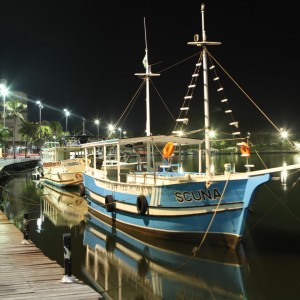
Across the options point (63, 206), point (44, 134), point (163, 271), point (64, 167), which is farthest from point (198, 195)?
point (44, 134)

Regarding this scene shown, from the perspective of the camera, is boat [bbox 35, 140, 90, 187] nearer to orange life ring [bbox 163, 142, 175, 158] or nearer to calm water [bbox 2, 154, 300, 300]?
calm water [bbox 2, 154, 300, 300]

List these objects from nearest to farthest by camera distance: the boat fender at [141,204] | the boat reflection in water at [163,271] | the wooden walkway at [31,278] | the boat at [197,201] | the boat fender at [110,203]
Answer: the wooden walkway at [31,278] → the boat reflection in water at [163,271] → the boat at [197,201] → the boat fender at [141,204] → the boat fender at [110,203]

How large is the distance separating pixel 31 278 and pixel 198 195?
674cm

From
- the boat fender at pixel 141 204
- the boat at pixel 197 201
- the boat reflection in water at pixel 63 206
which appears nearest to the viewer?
the boat at pixel 197 201

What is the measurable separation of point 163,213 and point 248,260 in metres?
3.59

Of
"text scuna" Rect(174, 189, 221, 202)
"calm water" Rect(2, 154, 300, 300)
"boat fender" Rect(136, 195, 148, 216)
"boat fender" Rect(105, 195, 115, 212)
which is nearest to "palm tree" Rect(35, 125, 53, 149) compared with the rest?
"calm water" Rect(2, 154, 300, 300)

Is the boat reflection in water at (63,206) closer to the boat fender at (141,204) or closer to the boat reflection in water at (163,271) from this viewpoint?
the boat reflection in water at (163,271)

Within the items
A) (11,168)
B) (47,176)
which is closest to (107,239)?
(47,176)

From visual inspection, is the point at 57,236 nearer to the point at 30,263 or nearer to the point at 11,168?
the point at 30,263

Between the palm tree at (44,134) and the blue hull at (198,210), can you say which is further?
the palm tree at (44,134)

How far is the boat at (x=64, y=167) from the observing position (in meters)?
33.9

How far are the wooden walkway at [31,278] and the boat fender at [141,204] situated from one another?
4.74 meters

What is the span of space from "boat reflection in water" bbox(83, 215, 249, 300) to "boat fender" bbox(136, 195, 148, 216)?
1.34 meters

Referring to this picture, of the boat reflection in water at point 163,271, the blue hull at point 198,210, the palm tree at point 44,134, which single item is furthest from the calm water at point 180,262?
the palm tree at point 44,134
